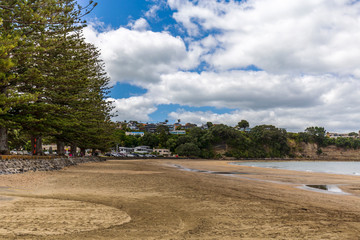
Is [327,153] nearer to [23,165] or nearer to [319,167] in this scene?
[319,167]

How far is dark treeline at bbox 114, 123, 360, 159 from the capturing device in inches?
4503

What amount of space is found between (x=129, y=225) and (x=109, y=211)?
4.56ft

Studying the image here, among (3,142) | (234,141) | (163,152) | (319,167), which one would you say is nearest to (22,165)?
(3,142)

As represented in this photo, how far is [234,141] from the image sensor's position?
123500mm

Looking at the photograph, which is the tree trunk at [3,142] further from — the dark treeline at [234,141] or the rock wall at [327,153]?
the rock wall at [327,153]

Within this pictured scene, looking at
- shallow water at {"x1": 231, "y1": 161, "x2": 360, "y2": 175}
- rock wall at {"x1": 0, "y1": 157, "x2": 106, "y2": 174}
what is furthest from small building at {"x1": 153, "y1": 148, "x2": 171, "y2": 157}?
rock wall at {"x1": 0, "y1": 157, "x2": 106, "y2": 174}

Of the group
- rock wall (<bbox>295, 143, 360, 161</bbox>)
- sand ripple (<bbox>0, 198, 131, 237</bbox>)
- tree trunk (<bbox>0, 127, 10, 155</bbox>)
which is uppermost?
tree trunk (<bbox>0, 127, 10, 155</bbox>)

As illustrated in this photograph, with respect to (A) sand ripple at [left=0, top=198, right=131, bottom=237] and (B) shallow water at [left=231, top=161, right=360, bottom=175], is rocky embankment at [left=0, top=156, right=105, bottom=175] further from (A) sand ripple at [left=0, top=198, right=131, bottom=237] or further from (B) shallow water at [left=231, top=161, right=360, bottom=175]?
(B) shallow water at [left=231, top=161, right=360, bottom=175]

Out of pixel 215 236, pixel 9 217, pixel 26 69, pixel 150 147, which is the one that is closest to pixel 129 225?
pixel 215 236

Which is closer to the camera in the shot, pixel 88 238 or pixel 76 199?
pixel 88 238

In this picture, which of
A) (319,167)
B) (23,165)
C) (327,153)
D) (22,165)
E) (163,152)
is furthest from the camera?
(327,153)

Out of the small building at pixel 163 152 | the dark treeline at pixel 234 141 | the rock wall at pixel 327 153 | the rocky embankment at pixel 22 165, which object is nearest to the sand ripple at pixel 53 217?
the rocky embankment at pixel 22 165

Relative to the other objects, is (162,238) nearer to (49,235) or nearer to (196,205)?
(49,235)

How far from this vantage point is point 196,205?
8.21 m
